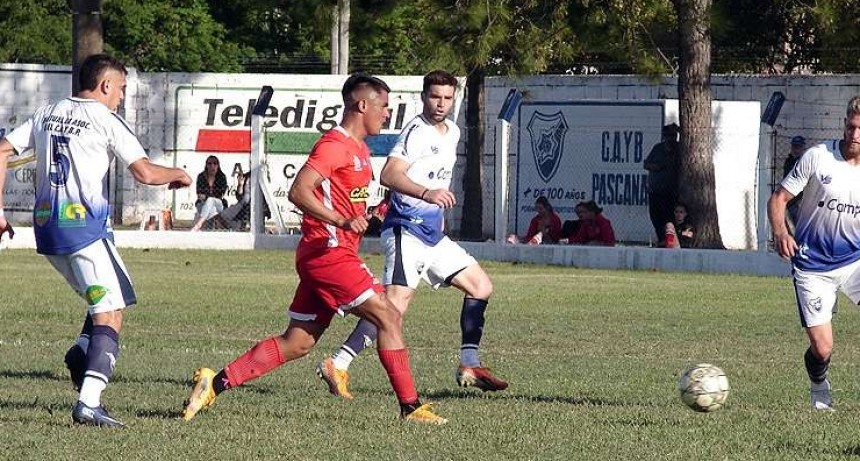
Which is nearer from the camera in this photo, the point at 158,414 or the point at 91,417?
the point at 91,417

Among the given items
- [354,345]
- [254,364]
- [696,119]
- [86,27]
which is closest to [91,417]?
[254,364]

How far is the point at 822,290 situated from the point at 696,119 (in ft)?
51.0

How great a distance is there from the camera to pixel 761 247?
2400cm

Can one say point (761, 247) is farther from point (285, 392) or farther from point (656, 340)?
point (285, 392)

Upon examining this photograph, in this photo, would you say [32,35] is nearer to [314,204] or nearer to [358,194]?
[358,194]

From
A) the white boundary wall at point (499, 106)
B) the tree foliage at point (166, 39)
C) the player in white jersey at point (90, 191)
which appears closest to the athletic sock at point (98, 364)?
the player in white jersey at point (90, 191)

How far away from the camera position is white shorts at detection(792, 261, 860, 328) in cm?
1035

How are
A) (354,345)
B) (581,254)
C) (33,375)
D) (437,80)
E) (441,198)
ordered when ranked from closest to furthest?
(441,198), (437,80), (354,345), (33,375), (581,254)

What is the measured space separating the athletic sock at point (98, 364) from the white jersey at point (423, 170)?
7.87 feet

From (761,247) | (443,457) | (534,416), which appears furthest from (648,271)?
(443,457)

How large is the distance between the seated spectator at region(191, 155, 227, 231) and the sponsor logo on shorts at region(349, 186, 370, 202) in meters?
19.3

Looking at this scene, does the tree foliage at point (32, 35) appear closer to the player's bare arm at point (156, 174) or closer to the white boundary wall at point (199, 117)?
the white boundary wall at point (199, 117)

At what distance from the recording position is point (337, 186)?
30.2ft

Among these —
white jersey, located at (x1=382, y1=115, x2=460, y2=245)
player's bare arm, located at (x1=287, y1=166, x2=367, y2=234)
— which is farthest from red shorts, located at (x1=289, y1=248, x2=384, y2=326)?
white jersey, located at (x1=382, y1=115, x2=460, y2=245)
